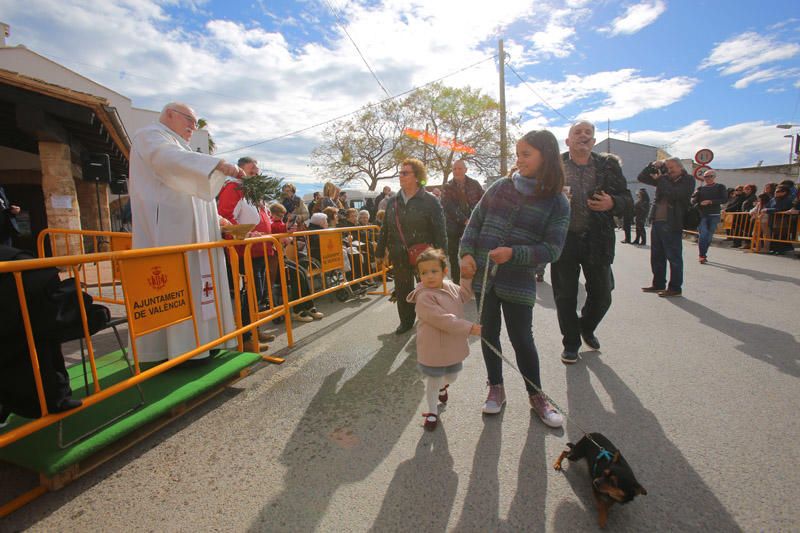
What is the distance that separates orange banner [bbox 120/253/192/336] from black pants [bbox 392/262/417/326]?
2.35m

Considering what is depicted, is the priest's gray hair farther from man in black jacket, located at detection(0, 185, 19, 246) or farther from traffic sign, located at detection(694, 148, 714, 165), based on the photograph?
traffic sign, located at detection(694, 148, 714, 165)

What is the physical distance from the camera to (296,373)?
12.6 ft

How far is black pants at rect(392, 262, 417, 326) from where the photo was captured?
4.88 metres

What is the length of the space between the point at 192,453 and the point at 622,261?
10.3 metres

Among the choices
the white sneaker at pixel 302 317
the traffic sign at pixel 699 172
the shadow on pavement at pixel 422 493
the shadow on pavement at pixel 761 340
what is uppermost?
the traffic sign at pixel 699 172

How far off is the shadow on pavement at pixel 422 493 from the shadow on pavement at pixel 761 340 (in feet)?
10.6

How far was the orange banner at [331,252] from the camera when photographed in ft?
19.5

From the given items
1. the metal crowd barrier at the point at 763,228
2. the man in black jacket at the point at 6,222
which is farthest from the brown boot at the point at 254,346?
the metal crowd barrier at the point at 763,228

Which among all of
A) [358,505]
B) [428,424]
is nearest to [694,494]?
[428,424]

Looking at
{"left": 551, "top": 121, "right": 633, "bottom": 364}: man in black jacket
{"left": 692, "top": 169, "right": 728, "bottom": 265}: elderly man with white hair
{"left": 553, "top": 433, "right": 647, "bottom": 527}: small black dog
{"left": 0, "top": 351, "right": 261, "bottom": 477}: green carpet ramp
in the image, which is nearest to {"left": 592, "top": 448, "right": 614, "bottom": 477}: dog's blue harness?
{"left": 553, "top": 433, "right": 647, "bottom": 527}: small black dog

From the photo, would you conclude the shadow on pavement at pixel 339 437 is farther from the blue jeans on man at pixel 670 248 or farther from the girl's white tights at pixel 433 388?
the blue jeans on man at pixel 670 248

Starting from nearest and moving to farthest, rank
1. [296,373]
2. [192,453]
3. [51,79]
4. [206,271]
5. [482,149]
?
1. [192,453]
2. [206,271]
3. [296,373]
4. [51,79]
5. [482,149]

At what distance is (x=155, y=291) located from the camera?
2992 millimetres

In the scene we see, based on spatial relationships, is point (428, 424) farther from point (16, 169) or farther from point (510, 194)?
point (16, 169)
